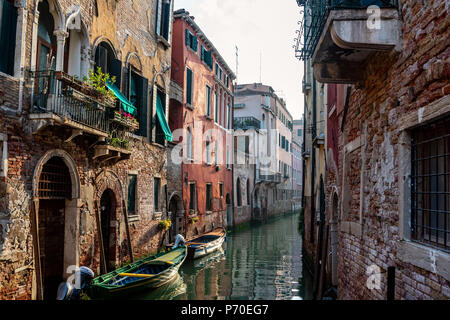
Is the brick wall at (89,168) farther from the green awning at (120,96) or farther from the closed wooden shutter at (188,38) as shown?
the closed wooden shutter at (188,38)

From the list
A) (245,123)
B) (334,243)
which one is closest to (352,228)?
(334,243)

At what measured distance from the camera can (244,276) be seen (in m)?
12.4

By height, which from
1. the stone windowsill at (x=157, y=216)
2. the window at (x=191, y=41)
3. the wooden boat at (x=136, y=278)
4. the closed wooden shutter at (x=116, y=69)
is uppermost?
the window at (x=191, y=41)

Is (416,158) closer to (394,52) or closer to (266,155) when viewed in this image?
(394,52)

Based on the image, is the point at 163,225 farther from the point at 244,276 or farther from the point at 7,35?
the point at 7,35

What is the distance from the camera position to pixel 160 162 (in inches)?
540

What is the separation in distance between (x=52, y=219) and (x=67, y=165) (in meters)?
1.15

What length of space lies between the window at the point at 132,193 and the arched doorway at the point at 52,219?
3.05 meters

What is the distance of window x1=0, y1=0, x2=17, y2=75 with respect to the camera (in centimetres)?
673

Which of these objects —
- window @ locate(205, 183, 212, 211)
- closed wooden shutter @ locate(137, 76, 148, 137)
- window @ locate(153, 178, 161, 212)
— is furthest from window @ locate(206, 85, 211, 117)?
closed wooden shutter @ locate(137, 76, 148, 137)

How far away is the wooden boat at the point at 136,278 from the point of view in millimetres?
7961

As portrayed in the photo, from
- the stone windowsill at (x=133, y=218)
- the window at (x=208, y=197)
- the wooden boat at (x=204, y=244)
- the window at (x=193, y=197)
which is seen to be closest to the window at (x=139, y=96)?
the stone windowsill at (x=133, y=218)

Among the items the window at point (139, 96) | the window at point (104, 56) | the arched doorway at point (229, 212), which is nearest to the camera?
the window at point (104, 56)
